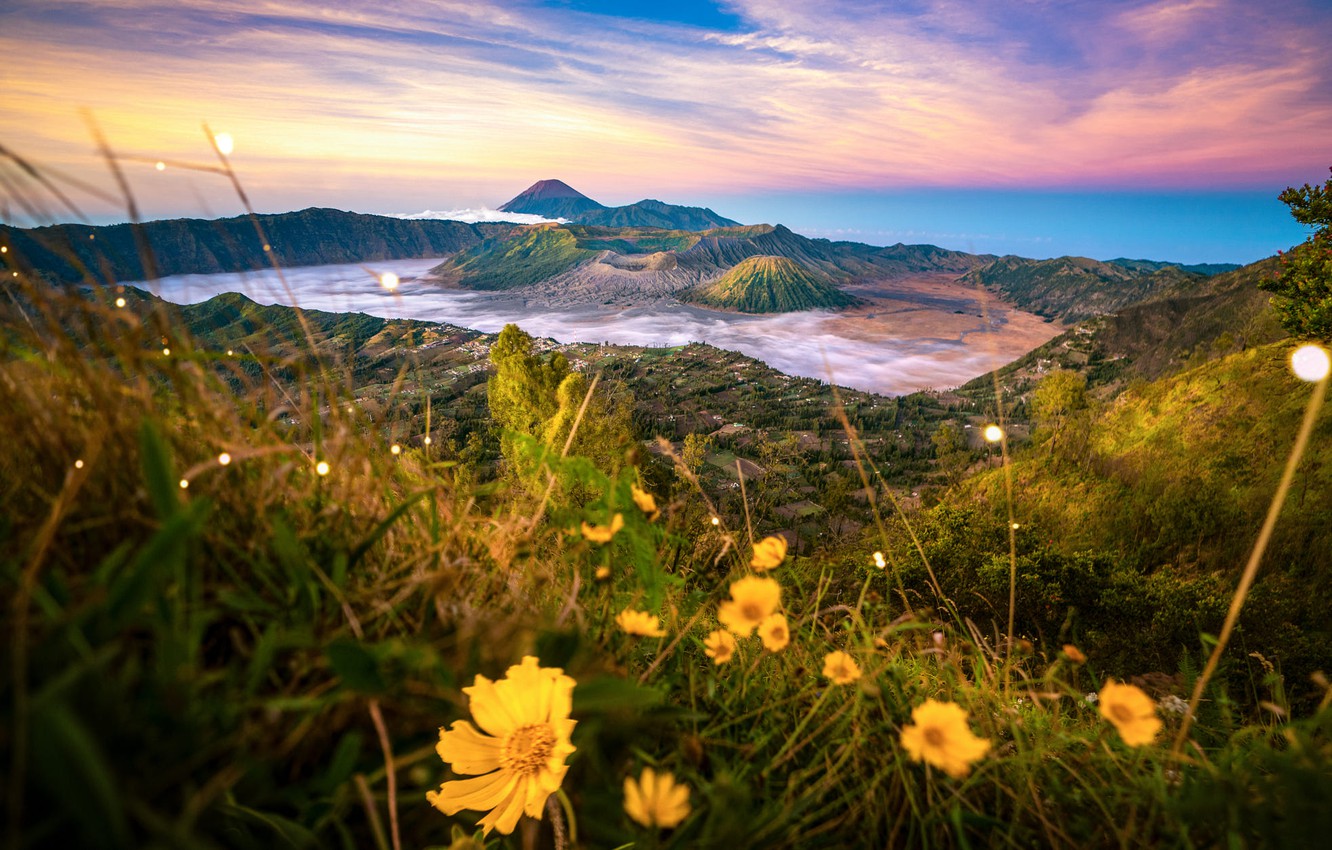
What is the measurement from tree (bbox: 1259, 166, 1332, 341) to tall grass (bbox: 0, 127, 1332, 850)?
66.7 feet

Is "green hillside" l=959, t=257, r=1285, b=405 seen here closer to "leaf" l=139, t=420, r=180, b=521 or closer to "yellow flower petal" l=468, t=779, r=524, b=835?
"yellow flower petal" l=468, t=779, r=524, b=835

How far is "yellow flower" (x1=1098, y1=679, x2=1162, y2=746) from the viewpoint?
1.05 meters

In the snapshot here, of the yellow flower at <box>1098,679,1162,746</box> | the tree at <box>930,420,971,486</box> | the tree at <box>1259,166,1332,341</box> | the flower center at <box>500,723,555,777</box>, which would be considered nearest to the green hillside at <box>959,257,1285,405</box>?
the tree at <box>930,420,971,486</box>

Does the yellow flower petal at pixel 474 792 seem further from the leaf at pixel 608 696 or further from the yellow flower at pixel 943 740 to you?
the yellow flower at pixel 943 740

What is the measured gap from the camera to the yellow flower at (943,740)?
100 cm

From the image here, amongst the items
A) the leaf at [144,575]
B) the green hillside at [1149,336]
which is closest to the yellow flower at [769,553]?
the leaf at [144,575]

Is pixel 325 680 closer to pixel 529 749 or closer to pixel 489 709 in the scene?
pixel 489 709

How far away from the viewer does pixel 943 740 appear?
109 centimetres

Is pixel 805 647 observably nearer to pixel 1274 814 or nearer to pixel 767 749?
pixel 767 749

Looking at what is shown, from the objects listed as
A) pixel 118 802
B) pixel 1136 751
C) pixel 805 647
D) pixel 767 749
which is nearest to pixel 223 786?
pixel 118 802

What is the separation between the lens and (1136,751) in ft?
4.83

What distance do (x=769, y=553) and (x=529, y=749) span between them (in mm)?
909

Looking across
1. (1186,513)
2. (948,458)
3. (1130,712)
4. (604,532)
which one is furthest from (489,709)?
(948,458)

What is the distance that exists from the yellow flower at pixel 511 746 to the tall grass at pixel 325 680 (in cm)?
5
